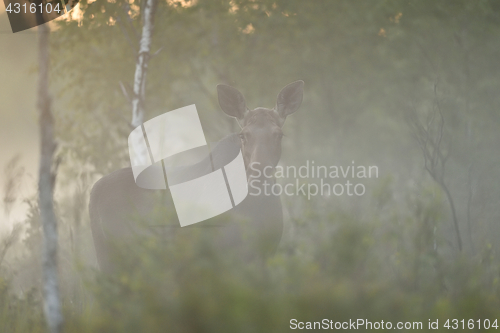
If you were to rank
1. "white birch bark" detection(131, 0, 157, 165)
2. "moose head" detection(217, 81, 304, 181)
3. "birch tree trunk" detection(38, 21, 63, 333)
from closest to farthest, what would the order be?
"moose head" detection(217, 81, 304, 181), "birch tree trunk" detection(38, 21, 63, 333), "white birch bark" detection(131, 0, 157, 165)

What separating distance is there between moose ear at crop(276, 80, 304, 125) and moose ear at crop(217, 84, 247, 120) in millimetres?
332

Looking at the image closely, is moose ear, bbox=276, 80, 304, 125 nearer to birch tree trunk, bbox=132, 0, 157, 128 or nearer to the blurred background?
the blurred background

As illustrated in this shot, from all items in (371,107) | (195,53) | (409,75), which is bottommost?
(371,107)

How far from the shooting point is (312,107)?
4.13m

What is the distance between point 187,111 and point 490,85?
3.18 m

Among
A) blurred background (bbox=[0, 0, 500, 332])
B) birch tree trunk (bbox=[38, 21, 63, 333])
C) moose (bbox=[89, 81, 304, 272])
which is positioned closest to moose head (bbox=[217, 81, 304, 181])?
moose (bbox=[89, 81, 304, 272])

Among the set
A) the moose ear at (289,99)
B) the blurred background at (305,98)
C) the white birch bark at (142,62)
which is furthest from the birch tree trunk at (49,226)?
the moose ear at (289,99)

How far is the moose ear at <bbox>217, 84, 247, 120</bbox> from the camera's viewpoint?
134 inches

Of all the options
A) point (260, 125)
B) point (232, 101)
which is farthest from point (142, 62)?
point (260, 125)

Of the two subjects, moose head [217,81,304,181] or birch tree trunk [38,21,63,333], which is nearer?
moose head [217,81,304,181]

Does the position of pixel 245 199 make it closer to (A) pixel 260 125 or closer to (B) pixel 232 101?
(A) pixel 260 125

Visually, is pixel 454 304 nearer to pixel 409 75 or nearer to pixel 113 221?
pixel 409 75

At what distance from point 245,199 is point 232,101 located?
3.01 ft

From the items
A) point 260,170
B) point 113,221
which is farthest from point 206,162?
point 113,221
